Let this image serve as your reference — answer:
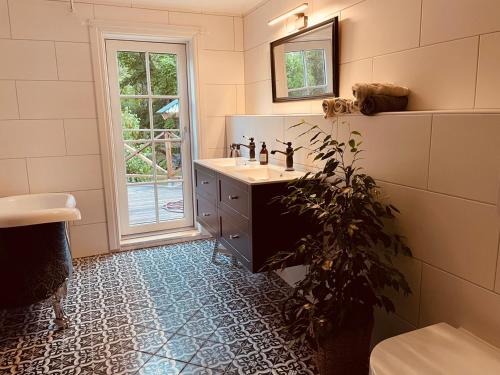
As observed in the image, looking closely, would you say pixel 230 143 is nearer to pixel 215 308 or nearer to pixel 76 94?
pixel 76 94

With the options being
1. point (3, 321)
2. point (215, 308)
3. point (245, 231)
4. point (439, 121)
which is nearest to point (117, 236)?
point (3, 321)

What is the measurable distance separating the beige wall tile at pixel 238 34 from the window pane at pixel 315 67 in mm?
1178

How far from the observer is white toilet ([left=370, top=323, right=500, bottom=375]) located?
3.71 ft

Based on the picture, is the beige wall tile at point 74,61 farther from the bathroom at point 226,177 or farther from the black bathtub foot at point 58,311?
the black bathtub foot at point 58,311

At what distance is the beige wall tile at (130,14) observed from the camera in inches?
116

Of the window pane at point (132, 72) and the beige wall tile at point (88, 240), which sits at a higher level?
the window pane at point (132, 72)

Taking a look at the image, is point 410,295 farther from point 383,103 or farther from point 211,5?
point 211,5

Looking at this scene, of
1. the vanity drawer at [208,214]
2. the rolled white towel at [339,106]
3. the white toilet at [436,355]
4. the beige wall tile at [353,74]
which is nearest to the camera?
the white toilet at [436,355]

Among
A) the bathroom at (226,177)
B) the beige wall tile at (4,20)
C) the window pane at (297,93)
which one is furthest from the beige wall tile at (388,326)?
the beige wall tile at (4,20)

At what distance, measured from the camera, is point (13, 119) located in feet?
9.37

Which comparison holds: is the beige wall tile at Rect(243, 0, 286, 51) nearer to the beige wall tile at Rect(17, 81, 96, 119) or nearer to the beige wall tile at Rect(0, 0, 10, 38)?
the beige wall tile at Rect(17, 81, 96, 119)

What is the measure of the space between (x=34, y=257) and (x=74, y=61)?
1677 millimetres

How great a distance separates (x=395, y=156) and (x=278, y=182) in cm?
65

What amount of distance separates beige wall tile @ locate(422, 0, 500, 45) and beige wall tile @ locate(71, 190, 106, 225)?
2.71 metres
